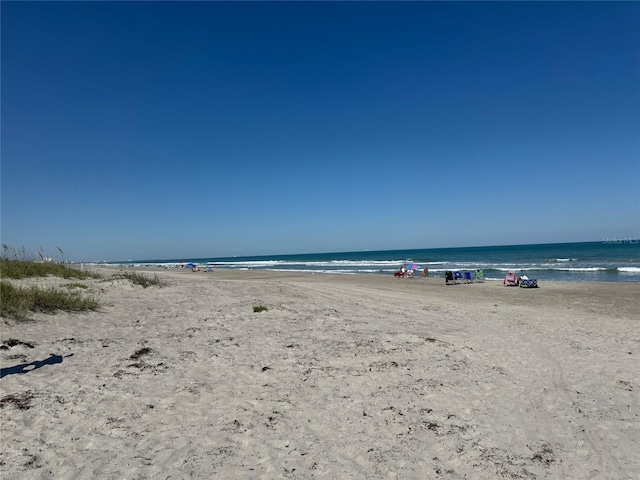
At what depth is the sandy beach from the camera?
382 cm

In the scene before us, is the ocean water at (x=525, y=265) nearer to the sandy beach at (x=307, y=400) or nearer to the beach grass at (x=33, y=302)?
the sandy beach at (x=307, y=400)

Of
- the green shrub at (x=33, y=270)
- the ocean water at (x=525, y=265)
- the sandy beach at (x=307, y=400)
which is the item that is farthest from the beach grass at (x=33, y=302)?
the ocean water at (x=525, y=265)

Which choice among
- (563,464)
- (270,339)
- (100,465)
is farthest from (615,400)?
(100,465)

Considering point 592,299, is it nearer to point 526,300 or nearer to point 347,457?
point 526,300

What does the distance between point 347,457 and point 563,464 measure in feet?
7.46

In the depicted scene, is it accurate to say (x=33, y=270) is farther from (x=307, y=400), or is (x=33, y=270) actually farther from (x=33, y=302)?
(x=307, y=400)

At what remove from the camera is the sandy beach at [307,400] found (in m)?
3.82

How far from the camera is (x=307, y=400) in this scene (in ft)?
17.1

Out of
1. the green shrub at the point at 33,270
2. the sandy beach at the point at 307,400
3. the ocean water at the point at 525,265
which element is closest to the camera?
the sandy beach at the point at 307,400

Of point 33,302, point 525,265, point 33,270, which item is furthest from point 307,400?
point 525,265

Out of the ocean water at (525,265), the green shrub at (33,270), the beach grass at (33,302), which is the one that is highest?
the green shrub at (33,270)

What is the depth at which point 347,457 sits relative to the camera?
3.97m

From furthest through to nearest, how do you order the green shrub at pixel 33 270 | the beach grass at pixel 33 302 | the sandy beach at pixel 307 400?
the green shrub at pixel 33 270
the beach grass at pixel 33 302
the sandy beach at pixel 307 400

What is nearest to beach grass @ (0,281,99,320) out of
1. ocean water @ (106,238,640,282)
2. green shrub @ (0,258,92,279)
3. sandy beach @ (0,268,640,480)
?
sandy beach @ (0,268,640,480)
